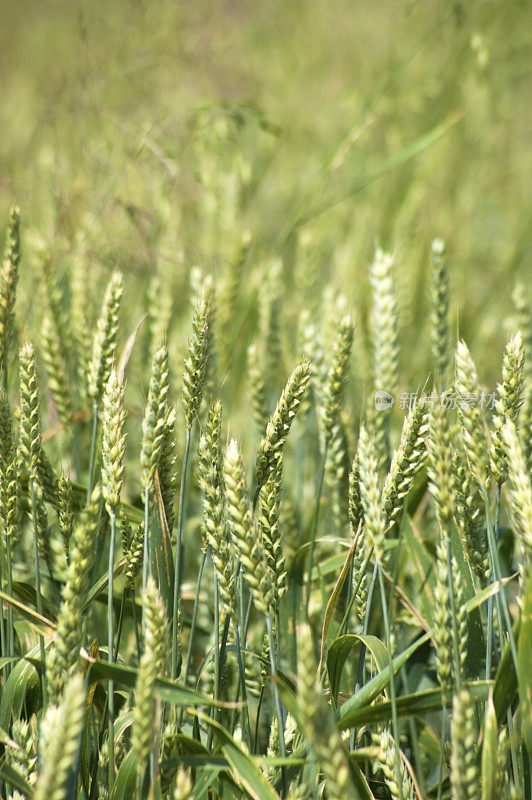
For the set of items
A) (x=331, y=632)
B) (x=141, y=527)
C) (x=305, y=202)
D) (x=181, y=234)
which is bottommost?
(x=331, y=632)

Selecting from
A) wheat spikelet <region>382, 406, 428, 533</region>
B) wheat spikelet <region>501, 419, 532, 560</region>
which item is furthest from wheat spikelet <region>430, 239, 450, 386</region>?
wheat spikelet <region>501, 419, 532, 560</region>

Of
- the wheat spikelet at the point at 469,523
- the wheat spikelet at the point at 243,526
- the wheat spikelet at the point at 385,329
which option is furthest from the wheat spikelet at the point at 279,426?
the wheat spikelet at the point at 385,329

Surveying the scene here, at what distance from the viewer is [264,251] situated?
9.86 feet

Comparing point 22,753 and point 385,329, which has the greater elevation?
point 385,329

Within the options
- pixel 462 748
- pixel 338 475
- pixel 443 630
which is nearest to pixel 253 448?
pixel 338 475

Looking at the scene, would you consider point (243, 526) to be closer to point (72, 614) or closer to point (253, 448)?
point (72, 614)

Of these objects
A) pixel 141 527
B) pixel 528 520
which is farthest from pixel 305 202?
pixel 528 520

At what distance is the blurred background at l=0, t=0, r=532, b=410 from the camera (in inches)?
75.0

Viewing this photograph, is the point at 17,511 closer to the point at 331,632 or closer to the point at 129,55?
the point at 331,632

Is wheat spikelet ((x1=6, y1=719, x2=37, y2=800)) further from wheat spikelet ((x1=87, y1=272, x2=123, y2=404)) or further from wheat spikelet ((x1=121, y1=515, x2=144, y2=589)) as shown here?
wheat spikelet ((x1=87, y1=272, x2=123, y2=404))

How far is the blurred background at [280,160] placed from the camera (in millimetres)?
1905

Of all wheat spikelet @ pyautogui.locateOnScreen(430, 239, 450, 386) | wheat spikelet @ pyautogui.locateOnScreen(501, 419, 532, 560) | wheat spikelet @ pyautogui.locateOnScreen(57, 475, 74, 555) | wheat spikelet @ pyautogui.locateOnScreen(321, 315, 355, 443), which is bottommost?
wheat spikelet @ pyautogui.locateOnScreen(501, 419, 532, 560)

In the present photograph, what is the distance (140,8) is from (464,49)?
1.02 metres

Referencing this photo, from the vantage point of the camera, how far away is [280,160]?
436 centimetres
